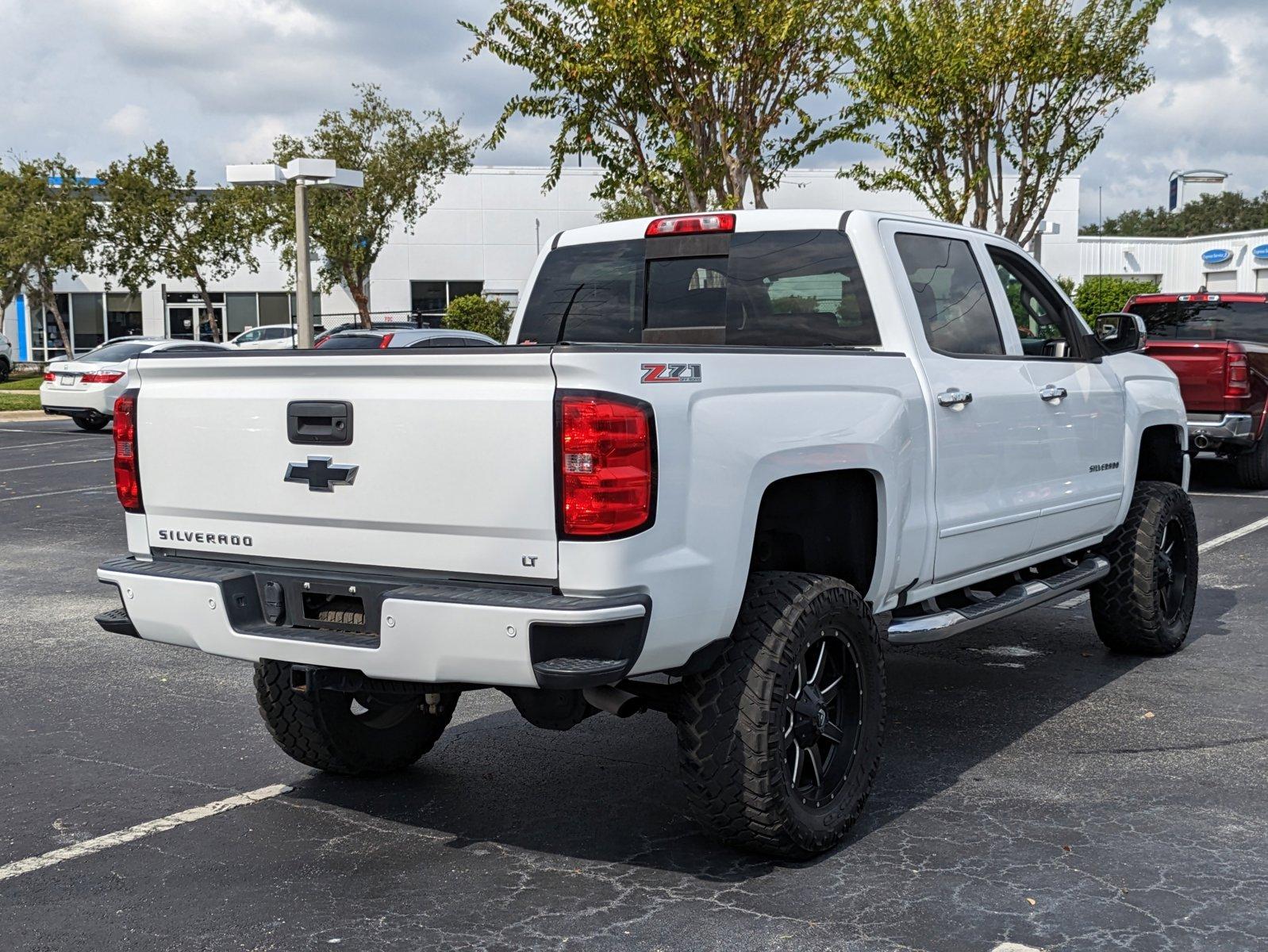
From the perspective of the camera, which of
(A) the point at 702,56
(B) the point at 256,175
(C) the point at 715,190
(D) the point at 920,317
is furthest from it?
(B) the point at 256,175

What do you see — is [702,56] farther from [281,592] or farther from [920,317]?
[281,592]

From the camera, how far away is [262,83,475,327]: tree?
39.9m

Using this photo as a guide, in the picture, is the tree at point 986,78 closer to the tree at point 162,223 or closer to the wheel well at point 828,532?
the wheel well at point 828,532

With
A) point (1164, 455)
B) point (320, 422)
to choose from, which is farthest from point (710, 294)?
point (1164, 455)

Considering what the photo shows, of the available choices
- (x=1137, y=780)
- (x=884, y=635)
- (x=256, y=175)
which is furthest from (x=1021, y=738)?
(x=256, y=175)

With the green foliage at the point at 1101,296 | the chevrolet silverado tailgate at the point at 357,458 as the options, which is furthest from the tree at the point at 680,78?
the green foliage at the point at 1101,296

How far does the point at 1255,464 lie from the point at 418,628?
41.1 feet

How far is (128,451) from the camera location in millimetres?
4676

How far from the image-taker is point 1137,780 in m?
5.20

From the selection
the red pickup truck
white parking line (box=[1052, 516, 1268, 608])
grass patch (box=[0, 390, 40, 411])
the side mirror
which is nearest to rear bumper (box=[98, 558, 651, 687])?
the side mirror

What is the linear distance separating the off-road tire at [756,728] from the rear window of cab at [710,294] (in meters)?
1.34

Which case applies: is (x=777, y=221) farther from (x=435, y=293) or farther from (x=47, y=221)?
(x=435, y=293)

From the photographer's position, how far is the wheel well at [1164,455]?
25.3ft

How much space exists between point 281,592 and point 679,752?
4.22 ft
